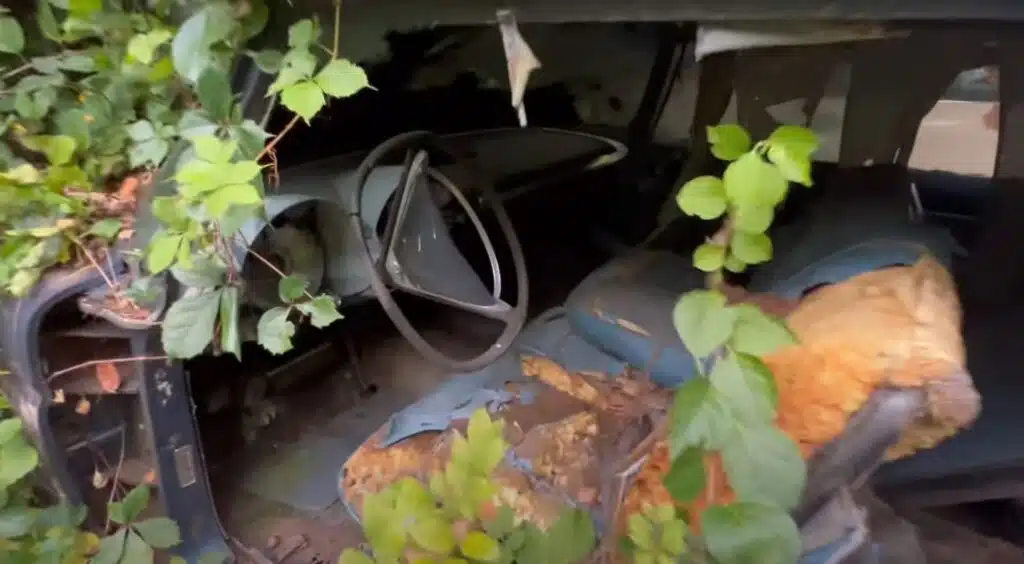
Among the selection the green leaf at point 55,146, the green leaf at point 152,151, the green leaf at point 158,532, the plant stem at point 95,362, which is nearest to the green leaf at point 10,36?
the green leaf at point 55,146

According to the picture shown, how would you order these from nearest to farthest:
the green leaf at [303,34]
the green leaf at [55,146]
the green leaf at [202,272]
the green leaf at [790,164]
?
the green leaf at [790,164]
the green leaf at [303,34]
the green leaf at [202,272]
the green leaf at [55,146]

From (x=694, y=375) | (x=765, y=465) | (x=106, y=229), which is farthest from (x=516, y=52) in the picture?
(x=106, y=229)

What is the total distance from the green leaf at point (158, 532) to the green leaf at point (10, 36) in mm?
726

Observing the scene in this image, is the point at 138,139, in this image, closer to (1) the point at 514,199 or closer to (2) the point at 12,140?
(2) the point at 12,140

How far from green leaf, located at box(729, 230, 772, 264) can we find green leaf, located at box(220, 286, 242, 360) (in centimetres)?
65

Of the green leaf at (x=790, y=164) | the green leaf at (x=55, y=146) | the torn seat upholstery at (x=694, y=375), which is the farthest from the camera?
the green leaf at (x=55, y=146)

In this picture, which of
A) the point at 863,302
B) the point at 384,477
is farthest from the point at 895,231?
the point at 384,477

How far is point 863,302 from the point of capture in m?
0.97

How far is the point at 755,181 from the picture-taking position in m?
0.75

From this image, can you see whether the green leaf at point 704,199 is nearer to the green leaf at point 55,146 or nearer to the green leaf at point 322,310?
the green leaf at point 322,310

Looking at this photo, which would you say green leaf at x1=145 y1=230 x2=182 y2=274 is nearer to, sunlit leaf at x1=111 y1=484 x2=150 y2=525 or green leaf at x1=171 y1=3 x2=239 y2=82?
green leaf at x1=171 y1=3 x2=239 y2=82

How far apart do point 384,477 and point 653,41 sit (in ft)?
3.92

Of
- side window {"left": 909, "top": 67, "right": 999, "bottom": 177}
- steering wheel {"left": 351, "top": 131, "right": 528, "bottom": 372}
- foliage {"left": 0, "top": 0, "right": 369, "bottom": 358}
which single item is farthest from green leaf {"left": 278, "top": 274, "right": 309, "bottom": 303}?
side window {"left": 909, "top": 67, "right": 999, "bottom": 177}

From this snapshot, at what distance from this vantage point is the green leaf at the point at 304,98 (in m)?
0.96
